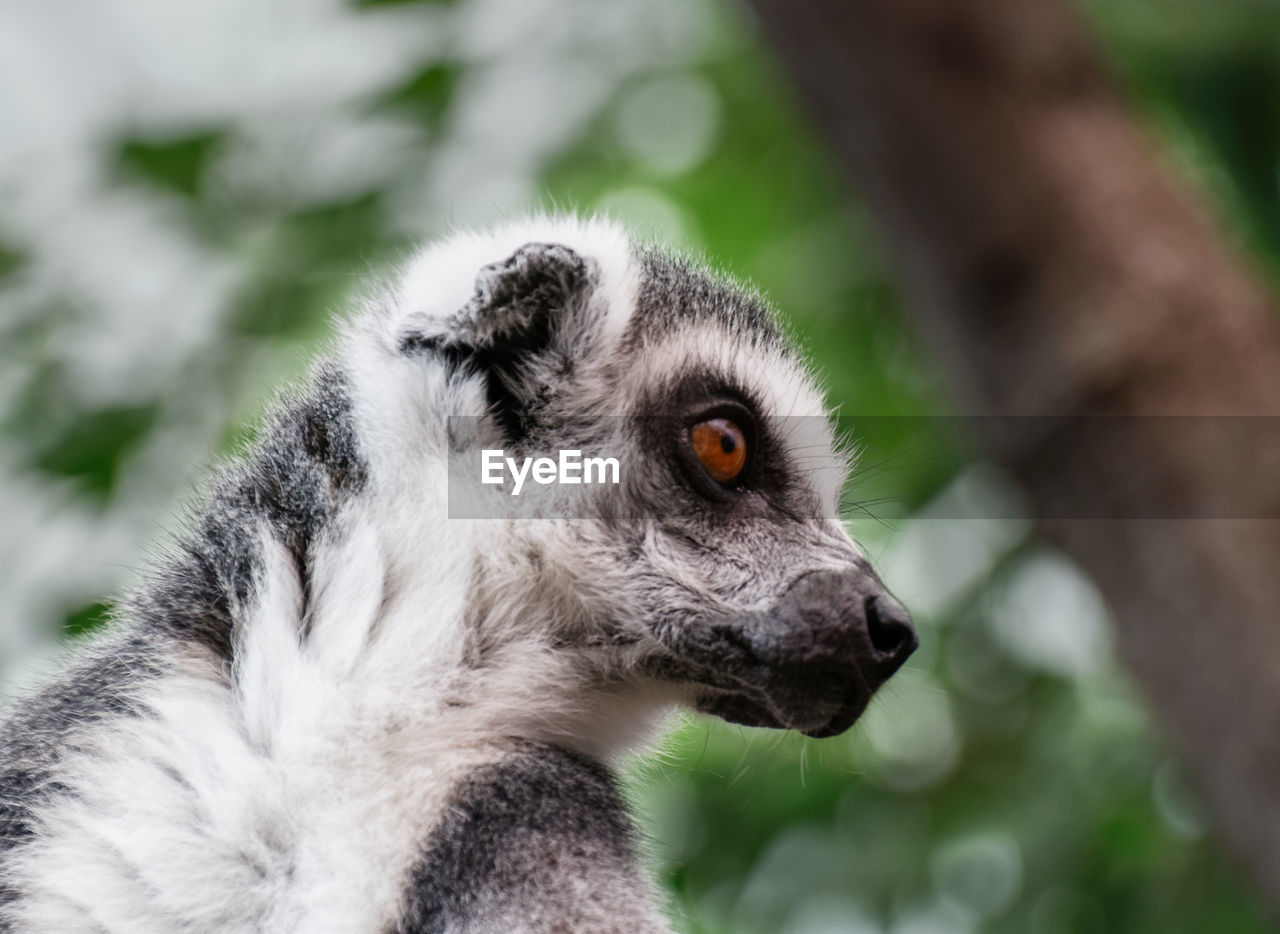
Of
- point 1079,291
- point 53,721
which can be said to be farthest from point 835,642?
point 53,721

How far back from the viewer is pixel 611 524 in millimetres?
2170

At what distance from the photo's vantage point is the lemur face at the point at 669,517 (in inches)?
83.2

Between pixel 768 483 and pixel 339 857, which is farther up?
pixel 768 483

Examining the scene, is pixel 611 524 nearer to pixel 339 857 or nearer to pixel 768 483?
pixel 768 483

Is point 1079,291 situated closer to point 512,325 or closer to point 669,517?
point 669,517

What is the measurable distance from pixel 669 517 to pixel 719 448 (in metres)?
0.15

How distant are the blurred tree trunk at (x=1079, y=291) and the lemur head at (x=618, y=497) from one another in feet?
1.52

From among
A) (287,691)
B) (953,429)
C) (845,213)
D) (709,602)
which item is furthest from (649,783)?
(845,213)

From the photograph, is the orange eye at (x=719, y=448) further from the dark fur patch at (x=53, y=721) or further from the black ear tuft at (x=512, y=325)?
the dark fur patch at (x=53, y=721)

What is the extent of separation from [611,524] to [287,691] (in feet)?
1.95

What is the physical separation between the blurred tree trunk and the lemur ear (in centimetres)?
65

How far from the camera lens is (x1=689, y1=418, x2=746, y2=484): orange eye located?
2.21 meters

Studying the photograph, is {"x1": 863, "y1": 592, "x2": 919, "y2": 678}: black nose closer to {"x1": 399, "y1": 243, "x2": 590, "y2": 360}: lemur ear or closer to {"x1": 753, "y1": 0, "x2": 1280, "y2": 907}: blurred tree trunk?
{"x1": 753, "y1": 0, "x2": 1280, "y2": 907}: blurred tree trunk

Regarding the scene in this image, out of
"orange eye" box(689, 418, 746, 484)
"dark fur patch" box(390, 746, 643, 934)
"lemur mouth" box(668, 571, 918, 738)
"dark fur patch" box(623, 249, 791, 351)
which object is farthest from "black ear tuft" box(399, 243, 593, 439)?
"dark fur patch" box(390, 746, 643, 934)
